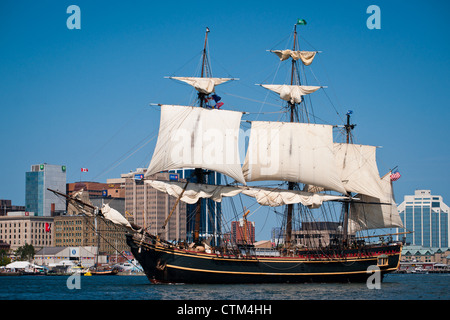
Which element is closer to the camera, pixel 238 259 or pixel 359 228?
pixel 238 259

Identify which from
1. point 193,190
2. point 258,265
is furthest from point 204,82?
point 258,265

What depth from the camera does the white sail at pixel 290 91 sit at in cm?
9075

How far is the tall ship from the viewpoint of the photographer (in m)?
80.6

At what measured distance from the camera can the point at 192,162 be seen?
84.3m

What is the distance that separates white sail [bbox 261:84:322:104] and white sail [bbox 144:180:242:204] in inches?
503

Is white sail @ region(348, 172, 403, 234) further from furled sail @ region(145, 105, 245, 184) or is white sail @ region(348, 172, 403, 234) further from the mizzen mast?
furled sail @ region(145, 105, 245, 184)

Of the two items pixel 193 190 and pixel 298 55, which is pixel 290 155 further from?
pixel 193 190

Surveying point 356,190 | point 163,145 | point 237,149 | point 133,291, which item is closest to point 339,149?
point 356,190

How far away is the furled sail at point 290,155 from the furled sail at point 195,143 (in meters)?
4.14

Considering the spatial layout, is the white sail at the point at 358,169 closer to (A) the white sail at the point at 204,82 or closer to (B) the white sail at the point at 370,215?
(B) the white sail at the point at 370,215

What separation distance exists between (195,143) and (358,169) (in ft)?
76.2
